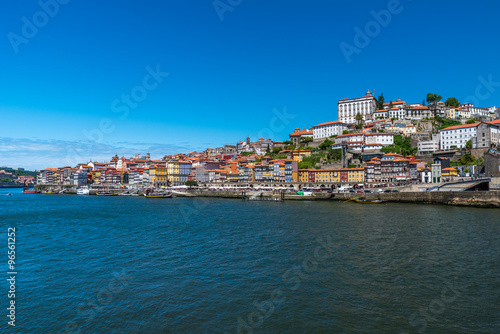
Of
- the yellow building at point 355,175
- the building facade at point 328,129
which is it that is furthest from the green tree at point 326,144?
the yellow building at point 355,175

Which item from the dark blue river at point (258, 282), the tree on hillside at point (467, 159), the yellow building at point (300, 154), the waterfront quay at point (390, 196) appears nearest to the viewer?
the dark blue river at point (258, 282)

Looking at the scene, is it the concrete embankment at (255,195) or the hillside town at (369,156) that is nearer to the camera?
the concrete embankment at (255,195)

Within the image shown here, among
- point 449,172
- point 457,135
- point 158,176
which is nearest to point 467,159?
point 449,172

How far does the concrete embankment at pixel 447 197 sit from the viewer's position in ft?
109

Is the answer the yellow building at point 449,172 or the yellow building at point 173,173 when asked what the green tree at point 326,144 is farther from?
the yellow building at point 173,173

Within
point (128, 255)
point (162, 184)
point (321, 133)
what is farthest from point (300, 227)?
point (162, 184)

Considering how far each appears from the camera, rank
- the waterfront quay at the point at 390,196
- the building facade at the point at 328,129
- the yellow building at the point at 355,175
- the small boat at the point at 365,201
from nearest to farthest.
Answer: the waterfront quay at the point at 390,196 → the small boat at the point at 365,201 → the yellow building at the point at 355,175 → the building facade at the point at 328,129

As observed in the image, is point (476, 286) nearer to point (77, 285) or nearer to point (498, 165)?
point (77, 285)

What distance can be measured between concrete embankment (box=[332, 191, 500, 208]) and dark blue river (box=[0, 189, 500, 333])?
1730 centimetres

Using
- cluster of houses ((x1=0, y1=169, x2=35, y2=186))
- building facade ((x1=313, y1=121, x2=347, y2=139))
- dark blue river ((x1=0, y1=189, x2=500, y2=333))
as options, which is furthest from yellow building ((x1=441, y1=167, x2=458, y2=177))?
cluster of houses ((x1=0, y1=169, x2=35, y2=186))

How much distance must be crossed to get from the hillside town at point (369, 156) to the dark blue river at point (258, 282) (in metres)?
33.4

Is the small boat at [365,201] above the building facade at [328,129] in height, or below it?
below

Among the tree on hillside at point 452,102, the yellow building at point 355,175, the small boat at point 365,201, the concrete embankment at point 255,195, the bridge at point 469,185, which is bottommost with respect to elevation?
the small boat at point 365,201

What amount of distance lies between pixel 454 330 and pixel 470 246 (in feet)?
30.9
